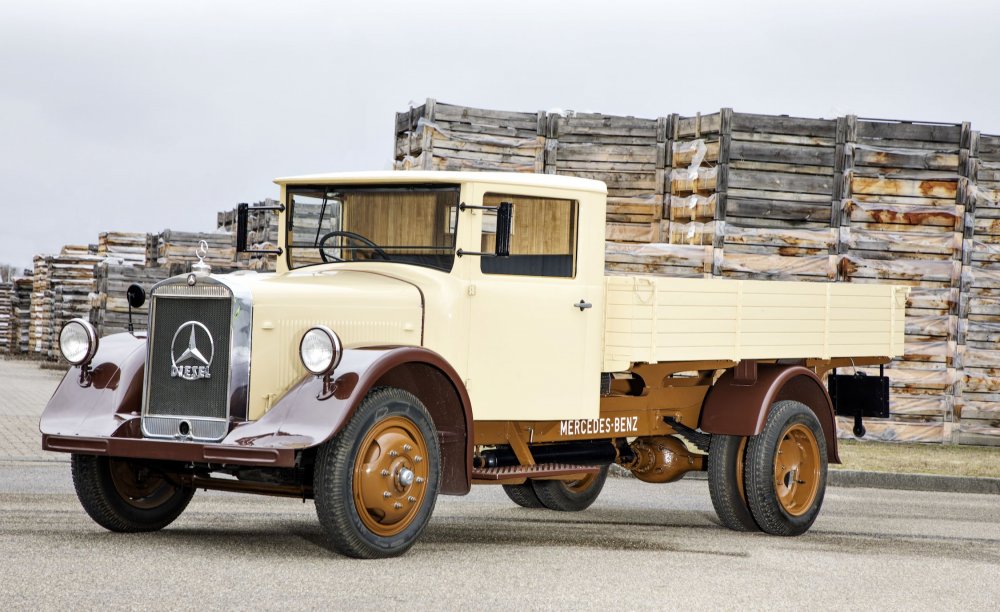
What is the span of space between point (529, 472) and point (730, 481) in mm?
1817

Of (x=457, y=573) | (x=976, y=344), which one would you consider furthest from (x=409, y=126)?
(x=457, y=573)

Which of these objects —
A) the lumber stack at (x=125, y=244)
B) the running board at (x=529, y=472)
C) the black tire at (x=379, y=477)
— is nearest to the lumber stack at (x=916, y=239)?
the running board at (x=529, y=472)

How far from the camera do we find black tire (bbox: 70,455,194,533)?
8.28 m

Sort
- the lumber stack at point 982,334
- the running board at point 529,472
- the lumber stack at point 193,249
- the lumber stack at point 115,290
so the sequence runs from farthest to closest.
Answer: the lumber stack at point 193,249
the lumber stack at point 115,290
the lumber stack at point 982,334
the running board at point 529,472

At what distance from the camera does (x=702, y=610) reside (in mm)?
6504

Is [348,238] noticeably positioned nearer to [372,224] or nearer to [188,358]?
[372,224]

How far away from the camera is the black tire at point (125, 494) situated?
828 centimetres

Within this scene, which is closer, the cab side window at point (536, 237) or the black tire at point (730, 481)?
the cab side window at point (536, 237)

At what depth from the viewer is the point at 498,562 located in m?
7.73

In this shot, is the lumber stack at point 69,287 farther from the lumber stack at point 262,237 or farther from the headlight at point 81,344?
the headlight at point 81,344

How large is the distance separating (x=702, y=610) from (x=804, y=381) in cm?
433

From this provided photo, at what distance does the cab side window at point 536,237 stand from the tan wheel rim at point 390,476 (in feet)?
4.71

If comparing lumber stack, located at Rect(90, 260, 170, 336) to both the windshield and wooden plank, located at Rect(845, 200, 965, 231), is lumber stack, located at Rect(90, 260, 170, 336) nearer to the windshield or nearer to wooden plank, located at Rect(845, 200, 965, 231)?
wooden plank, located at Rect(845, 200, 965, 231)

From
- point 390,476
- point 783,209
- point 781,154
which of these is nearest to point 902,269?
point 783,209
